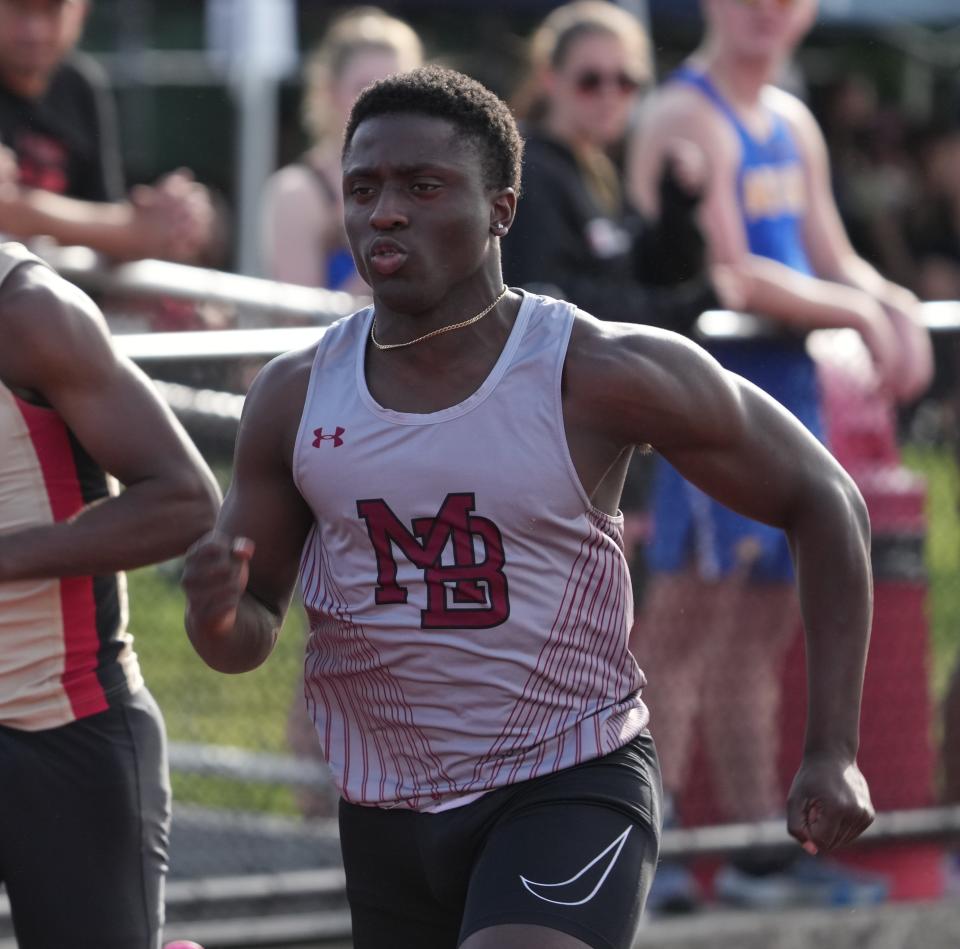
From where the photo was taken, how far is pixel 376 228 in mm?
3086

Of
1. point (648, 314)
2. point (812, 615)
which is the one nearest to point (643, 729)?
point (812, 615)

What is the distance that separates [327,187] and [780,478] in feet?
10.5

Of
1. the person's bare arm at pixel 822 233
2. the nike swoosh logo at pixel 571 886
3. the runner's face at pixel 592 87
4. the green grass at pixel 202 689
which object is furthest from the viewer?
the person's bare arm at pixel 822 233

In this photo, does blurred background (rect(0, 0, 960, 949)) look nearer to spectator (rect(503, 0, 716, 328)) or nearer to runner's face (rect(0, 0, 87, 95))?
spectator (rect(503, 0, 716, 328))

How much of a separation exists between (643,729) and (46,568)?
1107 mm

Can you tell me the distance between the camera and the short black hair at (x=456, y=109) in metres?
3.15

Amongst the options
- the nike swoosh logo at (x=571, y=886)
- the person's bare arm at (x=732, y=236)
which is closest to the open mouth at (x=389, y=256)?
the nike swoosh logo at (x=571, y=886)

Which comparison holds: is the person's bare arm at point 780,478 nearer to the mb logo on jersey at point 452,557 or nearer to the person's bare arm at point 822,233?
the mb logo on jersey at point 452,557

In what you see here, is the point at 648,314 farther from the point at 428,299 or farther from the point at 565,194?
the point at 428,299

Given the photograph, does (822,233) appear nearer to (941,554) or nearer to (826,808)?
(941,554)

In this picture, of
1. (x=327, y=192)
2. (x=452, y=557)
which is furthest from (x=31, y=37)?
(x=452, y=557)

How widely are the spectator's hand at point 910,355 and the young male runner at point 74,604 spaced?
279 centimetres

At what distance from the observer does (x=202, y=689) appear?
5508 millimetres

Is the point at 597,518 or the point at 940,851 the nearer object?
the point at 597,518
